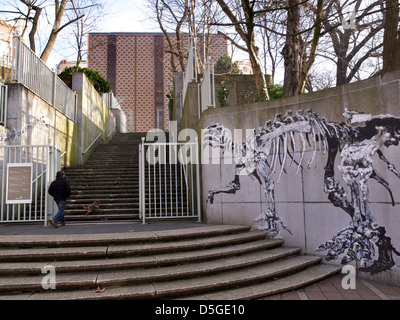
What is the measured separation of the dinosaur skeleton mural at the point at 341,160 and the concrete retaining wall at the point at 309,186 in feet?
0.28

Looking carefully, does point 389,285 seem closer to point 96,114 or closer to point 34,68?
point 34,68

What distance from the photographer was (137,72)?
105 feet

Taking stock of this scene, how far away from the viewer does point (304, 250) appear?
587 centimetres

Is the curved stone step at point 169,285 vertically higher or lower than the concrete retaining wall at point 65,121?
lower

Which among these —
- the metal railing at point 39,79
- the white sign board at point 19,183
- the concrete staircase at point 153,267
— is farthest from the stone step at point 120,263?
the metal railing at point 39,79

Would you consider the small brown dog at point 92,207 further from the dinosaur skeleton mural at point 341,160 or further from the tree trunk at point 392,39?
the tree trunk at point 392,39

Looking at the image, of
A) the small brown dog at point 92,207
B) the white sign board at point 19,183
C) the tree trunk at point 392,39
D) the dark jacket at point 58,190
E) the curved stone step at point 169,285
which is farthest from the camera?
the small brown dog at point 92,207

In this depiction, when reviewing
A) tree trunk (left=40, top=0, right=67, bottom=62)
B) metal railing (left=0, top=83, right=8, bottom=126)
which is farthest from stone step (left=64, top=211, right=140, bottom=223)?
tree trunk (left=40, top=0, right=67, bottom=62)

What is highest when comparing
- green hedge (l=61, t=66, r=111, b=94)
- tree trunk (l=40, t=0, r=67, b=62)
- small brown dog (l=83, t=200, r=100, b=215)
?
tree trunk (l=40, t=0, r=67, b=62)

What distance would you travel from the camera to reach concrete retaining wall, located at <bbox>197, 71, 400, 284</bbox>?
492 centimetres

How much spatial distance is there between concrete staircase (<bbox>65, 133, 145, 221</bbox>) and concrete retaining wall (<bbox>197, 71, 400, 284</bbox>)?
2.69 metres

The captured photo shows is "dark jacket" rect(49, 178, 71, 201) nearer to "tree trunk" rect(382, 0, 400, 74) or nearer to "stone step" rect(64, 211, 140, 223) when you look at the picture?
"stone step" rect(64, 211, 140, 223)

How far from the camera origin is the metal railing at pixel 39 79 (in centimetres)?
903

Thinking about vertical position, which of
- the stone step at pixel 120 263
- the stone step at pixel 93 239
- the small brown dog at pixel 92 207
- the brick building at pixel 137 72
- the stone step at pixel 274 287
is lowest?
the stone step at pixel 274 287
